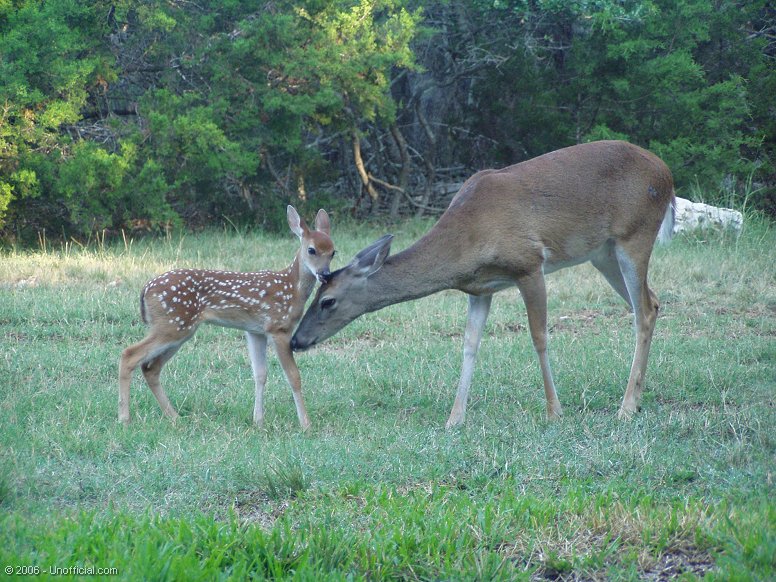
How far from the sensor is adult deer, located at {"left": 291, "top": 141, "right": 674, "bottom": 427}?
23.5 feet

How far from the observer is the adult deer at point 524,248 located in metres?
7.16

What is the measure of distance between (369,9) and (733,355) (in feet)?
32.7

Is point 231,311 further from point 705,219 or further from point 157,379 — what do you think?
point 705,219

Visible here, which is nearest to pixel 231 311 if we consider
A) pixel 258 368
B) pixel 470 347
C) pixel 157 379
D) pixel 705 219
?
pixel 258 368

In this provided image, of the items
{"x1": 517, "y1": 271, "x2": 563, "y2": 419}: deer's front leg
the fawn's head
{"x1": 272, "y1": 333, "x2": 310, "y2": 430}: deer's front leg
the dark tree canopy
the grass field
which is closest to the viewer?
the grass field

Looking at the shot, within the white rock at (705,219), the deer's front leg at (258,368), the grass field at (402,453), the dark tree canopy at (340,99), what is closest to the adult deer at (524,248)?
the deer's front leg at (258,368)

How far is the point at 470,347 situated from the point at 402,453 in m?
1.79

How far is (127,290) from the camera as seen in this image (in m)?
11.3

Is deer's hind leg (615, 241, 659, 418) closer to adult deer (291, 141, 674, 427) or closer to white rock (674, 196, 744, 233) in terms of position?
adult deer (291, 141, 674, 427)

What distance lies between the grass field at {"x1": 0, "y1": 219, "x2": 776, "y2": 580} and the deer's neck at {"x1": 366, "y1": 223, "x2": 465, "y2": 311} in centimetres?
84

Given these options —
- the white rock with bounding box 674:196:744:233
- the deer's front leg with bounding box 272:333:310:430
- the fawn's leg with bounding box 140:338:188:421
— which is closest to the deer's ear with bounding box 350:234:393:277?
the deer's front leg with bounding box 272:333:310:430

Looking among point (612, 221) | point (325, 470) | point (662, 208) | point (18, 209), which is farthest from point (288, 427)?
point (18, 209)

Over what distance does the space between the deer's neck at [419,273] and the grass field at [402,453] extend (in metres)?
0.84

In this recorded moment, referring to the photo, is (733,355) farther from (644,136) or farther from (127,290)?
(644,136)
